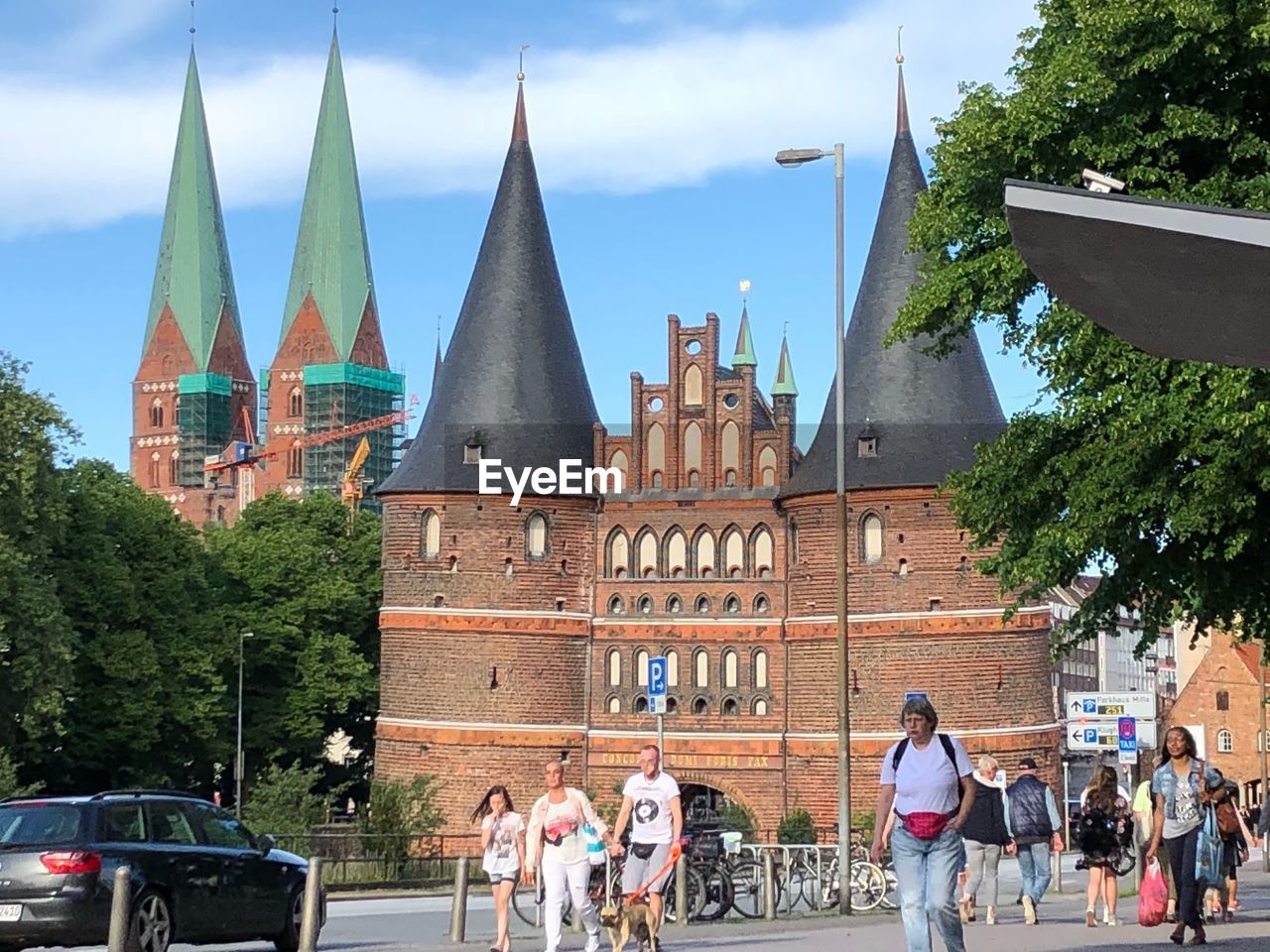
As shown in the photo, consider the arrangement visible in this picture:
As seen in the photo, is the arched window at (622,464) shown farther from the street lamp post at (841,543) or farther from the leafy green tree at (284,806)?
the street lamp post at (841,543)

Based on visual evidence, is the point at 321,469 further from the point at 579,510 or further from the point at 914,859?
the point at 914,859

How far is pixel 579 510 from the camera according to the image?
55625 mm

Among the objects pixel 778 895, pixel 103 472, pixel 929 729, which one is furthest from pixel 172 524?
pixel 929 729

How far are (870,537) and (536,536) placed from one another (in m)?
8.29

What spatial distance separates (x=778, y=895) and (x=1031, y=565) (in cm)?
437

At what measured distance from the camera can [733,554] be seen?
182 ft

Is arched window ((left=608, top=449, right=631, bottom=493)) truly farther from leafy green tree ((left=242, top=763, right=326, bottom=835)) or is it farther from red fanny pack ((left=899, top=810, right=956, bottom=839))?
red fanny pack ((left=899, top=810, right=956, bottom=839))

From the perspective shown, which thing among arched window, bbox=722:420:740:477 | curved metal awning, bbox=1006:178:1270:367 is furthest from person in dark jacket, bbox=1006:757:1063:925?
arched window, bbox=722:420:740:477

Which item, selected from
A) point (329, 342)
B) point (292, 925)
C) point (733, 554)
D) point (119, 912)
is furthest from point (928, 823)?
point (329, 342)

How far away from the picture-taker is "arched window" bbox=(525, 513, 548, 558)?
54656mm

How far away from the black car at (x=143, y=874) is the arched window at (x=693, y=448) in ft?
128

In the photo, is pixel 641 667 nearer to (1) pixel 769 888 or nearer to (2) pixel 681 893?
(1) pixel 769 888

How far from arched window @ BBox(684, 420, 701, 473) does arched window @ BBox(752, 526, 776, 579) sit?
2284mm
